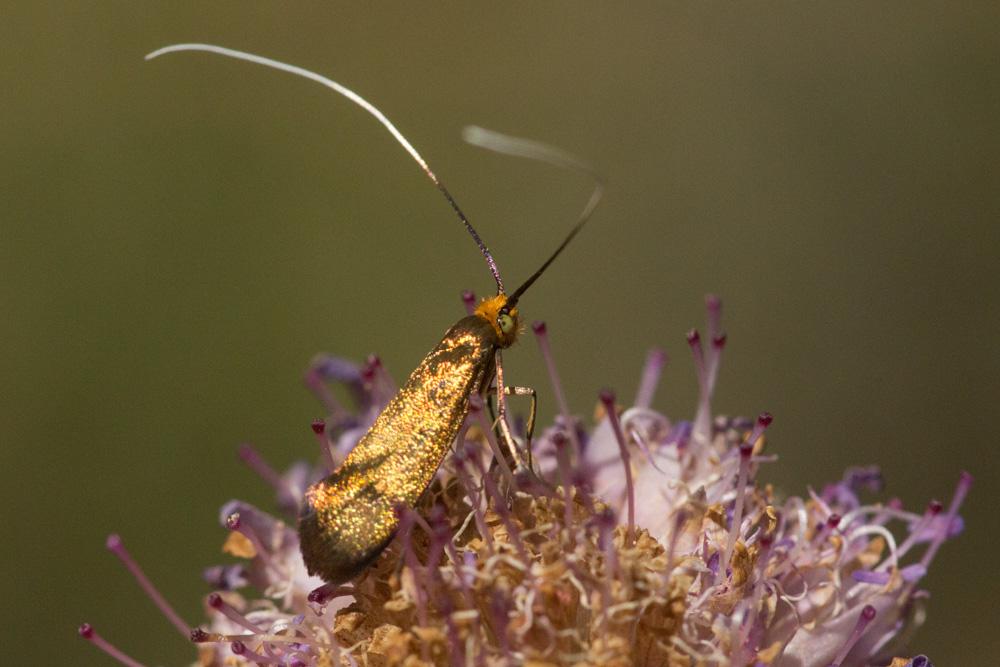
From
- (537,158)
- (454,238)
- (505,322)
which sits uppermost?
(537,158)

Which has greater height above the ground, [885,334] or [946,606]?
[885,334]

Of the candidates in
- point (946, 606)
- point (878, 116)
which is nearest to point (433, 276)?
point (878, 116)

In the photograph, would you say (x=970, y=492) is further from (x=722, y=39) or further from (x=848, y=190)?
(x=722, y=39)

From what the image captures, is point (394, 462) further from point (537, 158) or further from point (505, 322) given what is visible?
point (537, 158)

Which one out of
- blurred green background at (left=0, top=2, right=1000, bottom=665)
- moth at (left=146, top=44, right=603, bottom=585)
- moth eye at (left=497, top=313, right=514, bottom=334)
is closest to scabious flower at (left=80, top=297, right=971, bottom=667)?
moth at (left=146, top=44, right=603, bottom=585)

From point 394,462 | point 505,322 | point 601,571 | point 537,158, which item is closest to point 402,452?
point 394,462

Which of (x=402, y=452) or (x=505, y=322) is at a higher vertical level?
(x=505, y=322)

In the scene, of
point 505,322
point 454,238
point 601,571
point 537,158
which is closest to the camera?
point 601,571
